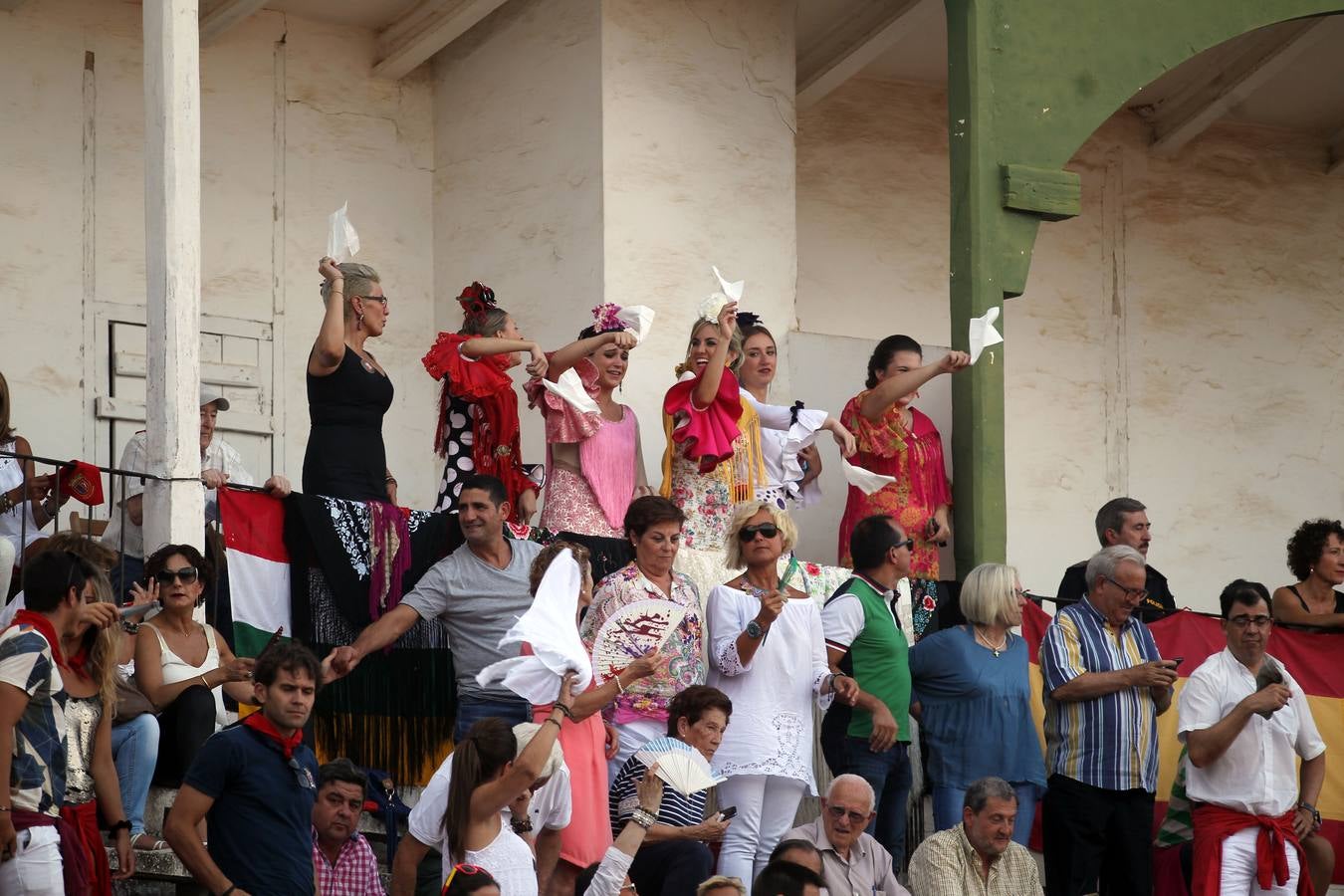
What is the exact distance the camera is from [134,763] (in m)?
8.14

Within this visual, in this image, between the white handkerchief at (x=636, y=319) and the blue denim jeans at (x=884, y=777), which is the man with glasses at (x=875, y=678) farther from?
the white handkerchief at (x=636, y=319)

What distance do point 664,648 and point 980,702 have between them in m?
1.40

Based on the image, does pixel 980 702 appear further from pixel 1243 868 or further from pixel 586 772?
pixel 586 772

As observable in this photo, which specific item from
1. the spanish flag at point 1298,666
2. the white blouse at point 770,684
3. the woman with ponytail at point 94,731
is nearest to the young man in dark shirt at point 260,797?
the woman with ponytail at point 94,731

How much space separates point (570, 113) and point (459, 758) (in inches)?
216

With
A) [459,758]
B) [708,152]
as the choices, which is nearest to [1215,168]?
[708,152]

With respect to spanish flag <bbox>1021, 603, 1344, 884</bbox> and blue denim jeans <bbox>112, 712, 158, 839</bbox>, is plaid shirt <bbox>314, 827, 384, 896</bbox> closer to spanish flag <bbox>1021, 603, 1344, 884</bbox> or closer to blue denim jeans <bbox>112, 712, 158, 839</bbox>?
blue denim jeans <bbox>112, 712, 158, 839</bbox>

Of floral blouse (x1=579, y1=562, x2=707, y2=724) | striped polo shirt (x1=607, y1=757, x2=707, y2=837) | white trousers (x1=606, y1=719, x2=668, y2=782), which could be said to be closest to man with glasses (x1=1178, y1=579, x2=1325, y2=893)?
floral blouse (x1=579, y1=562, x2=707, y2=724)

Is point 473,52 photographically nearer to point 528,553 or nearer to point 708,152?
point 708,152

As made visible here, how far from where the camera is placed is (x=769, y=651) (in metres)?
8.94

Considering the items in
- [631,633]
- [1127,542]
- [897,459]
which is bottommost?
[631,633]

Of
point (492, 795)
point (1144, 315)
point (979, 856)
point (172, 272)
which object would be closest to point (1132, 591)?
point (979, 856)

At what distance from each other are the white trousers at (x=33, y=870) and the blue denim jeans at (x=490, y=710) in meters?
1.84

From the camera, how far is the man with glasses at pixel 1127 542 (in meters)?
10.7
